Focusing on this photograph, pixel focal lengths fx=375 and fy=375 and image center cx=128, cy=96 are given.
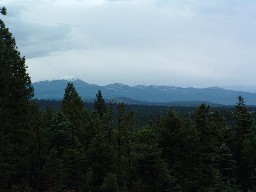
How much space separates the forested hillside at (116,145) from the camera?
26.8 m

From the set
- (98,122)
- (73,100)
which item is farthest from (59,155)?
(98,122)

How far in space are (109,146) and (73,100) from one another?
22.3 metres

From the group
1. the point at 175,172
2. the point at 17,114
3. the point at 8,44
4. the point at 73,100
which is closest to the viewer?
the point at 8,44

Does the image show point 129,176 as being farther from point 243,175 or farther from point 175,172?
point 243,175

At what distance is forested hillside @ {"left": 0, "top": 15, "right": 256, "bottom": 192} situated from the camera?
2677cm

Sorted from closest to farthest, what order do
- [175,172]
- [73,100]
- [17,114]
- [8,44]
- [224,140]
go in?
1. [8,44]
2. [17,114]
3. [175,172]
4. [224,140]
5. [73,100]

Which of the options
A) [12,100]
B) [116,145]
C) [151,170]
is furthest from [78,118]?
[12,100]

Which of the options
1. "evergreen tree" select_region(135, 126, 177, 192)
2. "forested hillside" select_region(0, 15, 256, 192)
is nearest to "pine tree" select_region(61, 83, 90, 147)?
"forested hillside" select_region(0, 15, 256, 192)

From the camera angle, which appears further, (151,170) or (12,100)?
(151,170)

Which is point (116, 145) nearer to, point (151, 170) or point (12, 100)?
point (151, 170)

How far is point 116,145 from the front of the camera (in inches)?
1598

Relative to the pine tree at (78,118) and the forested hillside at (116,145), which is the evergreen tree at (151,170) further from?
the pine tree at (78,118)

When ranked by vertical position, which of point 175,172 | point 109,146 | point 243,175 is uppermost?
point 109,146

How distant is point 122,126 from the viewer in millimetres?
39656
